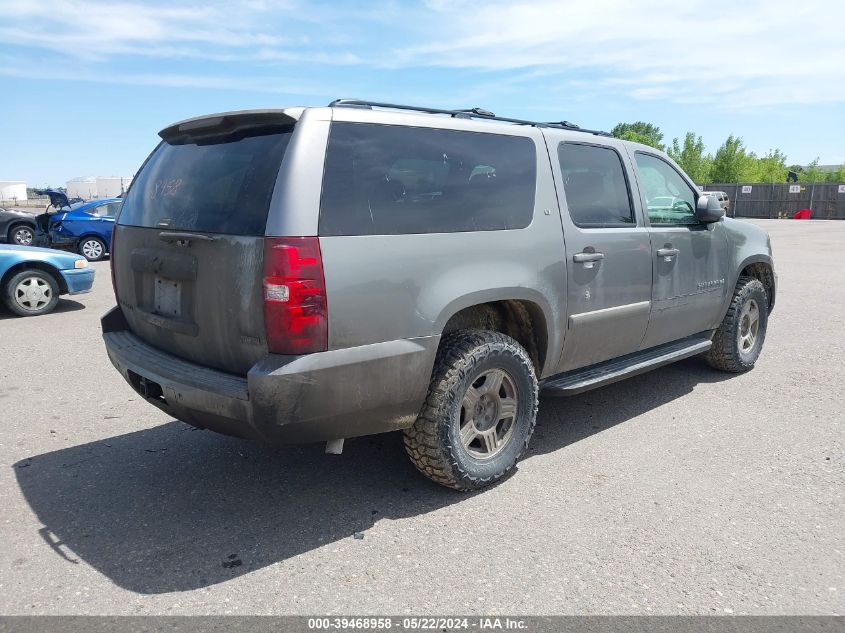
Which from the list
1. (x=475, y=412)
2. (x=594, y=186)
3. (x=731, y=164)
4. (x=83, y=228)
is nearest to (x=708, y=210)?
(x=594, y=186)

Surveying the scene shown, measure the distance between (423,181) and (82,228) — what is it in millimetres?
14490

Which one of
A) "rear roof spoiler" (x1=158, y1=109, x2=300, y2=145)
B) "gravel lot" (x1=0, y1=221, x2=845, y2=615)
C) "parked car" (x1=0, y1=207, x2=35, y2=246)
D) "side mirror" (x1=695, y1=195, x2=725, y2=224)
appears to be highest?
"rear roof spoiler" (x1=158, y1=109, x2=300, y2=145)

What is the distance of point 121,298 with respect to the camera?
12.6ft

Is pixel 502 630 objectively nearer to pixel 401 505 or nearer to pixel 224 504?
pixel 401 505

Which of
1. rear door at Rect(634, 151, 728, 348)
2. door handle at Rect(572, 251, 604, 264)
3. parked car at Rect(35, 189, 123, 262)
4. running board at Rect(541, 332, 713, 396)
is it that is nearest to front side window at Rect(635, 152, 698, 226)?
rear door at Rect(634, 151, 728, 348)

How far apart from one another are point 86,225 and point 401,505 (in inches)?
573

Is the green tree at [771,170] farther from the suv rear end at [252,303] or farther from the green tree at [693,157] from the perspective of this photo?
the suv rear end at [252,303]

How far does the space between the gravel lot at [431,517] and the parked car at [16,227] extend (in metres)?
14.0

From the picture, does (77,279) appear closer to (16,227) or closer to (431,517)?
(431,517)

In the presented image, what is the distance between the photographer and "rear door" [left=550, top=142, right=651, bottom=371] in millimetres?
4000

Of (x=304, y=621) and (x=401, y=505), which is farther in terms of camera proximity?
(x=401, y=505)

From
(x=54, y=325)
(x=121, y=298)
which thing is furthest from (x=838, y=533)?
(x=54, y=325)

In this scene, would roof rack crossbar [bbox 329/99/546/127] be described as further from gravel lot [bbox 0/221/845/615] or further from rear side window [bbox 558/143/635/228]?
gravel lot [bbox 0/221/845/615]

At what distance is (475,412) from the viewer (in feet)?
11.9
